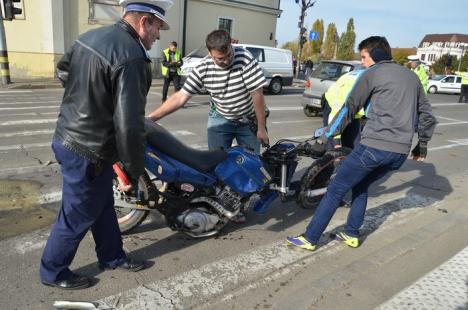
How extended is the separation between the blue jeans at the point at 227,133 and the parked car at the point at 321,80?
23.7 feet

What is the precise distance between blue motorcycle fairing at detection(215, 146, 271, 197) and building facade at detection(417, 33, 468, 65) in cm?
9865

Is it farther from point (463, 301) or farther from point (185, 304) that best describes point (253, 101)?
point (463, 301)

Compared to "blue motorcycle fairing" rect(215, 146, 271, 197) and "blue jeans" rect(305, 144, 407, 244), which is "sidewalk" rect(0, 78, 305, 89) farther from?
"blue jeans" rect(305, 144, 407, 244)

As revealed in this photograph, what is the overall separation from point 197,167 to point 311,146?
1.27 m

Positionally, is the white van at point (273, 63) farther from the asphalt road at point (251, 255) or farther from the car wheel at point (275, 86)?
the asphalt road at point (251, 255)

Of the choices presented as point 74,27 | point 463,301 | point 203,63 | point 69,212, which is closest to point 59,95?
point 74,27

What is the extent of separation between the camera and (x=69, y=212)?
8.70 ft

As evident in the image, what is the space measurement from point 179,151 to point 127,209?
2.66 ft

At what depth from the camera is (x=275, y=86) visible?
1739cm

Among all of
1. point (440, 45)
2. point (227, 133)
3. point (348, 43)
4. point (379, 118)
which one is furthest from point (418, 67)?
point (440, 45)

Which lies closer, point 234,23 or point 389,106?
point 389,106

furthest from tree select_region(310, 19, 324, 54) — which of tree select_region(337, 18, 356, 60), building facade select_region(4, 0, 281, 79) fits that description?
building facade select_region(4, 0, 281, 79)

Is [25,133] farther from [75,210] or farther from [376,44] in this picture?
[376,44]

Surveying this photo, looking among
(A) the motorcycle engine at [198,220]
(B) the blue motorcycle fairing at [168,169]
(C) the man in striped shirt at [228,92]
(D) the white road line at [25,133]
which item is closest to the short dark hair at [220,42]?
(C) the man in striped shirt at [228,92]
